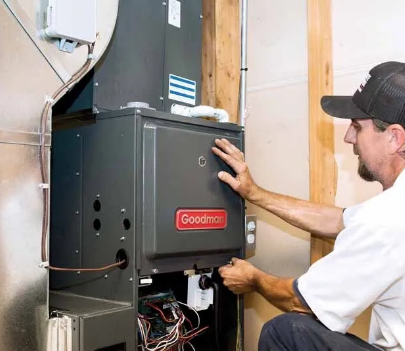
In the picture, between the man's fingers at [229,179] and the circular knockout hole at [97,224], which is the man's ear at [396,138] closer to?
the man's fingers at [229,179]

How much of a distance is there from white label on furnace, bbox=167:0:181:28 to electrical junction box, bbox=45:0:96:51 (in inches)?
19.4

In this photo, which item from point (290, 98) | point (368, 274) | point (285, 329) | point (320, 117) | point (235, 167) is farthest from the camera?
point (290, 98)

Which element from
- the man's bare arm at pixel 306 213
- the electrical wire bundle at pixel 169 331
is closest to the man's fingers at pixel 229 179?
the man's bare arm at pixel 306 213

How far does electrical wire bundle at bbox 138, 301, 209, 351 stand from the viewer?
5.11 ft

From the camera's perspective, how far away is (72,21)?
1.32 meters

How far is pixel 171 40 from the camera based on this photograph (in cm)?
183

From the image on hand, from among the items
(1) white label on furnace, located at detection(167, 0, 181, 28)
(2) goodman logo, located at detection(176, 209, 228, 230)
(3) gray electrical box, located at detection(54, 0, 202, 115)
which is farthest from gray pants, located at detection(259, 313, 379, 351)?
(1) white label on furnace, located at detection(167, 0, 181, 28)

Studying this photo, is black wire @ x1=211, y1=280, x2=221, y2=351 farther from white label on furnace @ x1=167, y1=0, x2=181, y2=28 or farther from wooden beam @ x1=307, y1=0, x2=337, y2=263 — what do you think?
white label on furnace @ x1=167, y1=0, x2=181, y2=28

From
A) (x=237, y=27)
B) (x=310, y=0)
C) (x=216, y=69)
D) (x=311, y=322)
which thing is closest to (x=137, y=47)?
(x=216, y=69)

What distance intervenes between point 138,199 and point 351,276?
0.62m

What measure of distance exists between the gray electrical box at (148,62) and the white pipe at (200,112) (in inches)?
3.0

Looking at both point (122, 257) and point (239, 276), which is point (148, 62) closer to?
point (122, 257)

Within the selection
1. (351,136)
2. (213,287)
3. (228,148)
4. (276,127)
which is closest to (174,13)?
(228,148)

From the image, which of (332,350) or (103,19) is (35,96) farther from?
(332,350)
